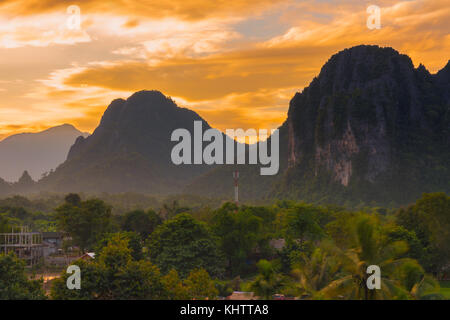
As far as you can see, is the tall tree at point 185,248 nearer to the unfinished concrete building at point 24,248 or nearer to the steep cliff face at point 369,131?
the unfinished concrete building at point 24,248

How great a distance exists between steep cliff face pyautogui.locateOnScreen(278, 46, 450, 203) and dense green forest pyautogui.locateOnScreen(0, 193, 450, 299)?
138ft

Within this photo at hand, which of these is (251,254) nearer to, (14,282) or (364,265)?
(14,282)

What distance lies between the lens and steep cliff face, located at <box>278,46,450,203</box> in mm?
116438

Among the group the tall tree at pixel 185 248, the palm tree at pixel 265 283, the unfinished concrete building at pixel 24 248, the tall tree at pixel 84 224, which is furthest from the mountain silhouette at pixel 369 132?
the palm tree at pixel 265 283

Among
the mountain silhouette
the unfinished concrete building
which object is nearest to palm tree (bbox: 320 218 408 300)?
the unfinished concrete building

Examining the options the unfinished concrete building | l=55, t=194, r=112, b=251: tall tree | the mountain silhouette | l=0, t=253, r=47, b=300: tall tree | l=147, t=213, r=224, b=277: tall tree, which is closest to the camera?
l=0, t=253, r=47, b=300: tall tree

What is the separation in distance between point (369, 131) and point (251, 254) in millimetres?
77213

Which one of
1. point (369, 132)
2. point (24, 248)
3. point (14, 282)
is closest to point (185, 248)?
point (14, 282)

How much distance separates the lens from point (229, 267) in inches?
1813

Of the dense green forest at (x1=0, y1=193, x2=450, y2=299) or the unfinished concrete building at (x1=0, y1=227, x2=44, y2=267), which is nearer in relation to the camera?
the dense green forest at (x1=0, y1=193, x2=450, y2=299)

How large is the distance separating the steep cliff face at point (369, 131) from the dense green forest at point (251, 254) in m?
42.1

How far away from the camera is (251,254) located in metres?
48.9

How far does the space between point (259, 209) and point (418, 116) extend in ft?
261

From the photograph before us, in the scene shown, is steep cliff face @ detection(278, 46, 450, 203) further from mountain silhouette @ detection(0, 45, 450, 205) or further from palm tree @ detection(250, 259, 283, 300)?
palm tree @ detection(250, 259, 283, 300)
